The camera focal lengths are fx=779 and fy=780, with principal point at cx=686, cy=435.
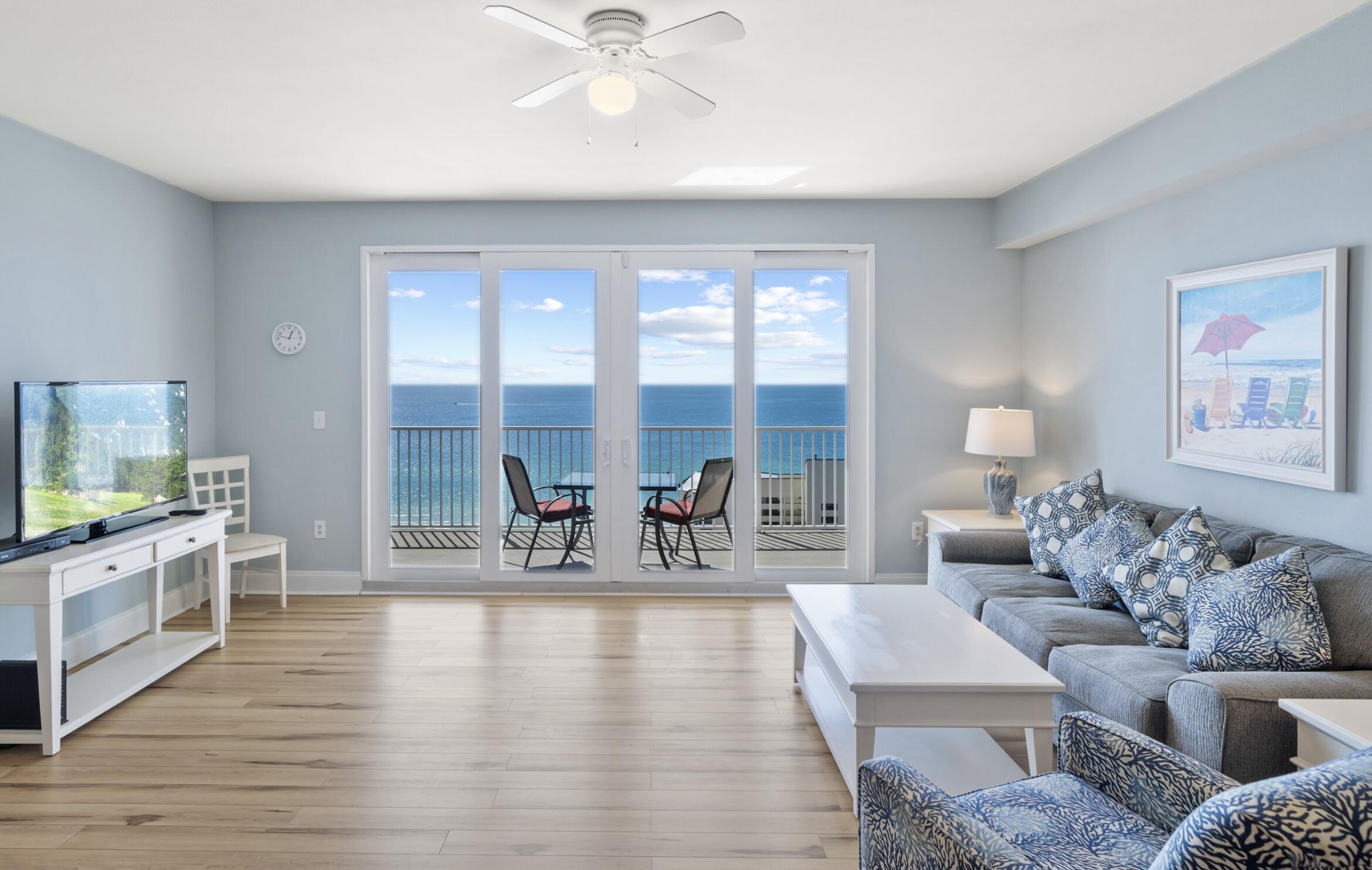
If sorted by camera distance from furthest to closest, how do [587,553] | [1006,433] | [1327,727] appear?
1. [587,553]
2. [1006,433]
3. [1327,727]

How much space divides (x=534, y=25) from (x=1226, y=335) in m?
2.94

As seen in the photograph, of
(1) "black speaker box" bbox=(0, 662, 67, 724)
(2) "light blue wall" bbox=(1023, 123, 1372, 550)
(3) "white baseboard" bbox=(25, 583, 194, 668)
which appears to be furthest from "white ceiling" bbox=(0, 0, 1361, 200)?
(3) "white baseboard" bbox=(25, 583, 194, 668)

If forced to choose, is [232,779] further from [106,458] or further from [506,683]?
[106,458]

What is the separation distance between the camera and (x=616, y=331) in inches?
199

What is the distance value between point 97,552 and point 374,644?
1.36m

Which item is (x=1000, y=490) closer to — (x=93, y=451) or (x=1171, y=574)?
(x=1171, y=574)

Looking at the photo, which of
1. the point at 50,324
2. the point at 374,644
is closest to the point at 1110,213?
the point at 374,644

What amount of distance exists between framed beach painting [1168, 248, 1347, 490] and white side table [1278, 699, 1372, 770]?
111 cm

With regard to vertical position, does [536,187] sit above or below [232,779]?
above

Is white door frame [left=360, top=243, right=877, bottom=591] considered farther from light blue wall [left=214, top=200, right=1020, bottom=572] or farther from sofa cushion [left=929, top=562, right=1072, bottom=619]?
sofa cushion [left=929, top=562, right=1072, bottom=619]

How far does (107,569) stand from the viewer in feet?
10.4

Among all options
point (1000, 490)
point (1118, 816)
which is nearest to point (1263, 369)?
point (1000, 490)

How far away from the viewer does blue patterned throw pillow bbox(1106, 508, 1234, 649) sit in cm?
273

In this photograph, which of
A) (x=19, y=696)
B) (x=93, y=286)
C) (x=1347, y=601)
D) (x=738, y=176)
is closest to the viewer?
(x=1347, y=601)
